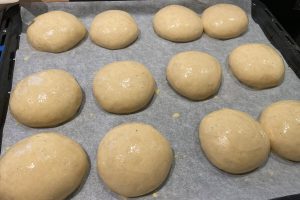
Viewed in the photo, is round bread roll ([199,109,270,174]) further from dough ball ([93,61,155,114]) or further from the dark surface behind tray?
the dark surface behind tray

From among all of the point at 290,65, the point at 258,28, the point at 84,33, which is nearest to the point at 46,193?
the point at 84,33

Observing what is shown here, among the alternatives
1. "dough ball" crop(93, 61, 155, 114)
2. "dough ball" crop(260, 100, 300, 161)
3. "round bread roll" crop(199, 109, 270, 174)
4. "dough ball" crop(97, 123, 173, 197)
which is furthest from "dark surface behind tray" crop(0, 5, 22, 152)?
"dough ball" crop(260, 100, 300, 161)

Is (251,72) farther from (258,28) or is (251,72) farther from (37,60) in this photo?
(37,60)

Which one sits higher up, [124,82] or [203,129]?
[124,82]

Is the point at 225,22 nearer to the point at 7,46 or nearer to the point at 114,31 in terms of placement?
the point at 114,31

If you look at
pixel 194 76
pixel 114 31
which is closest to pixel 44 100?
pixel 114 31

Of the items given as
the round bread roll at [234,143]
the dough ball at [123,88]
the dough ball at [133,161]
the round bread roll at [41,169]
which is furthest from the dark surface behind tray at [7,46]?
the round bread roll at [234,143]
